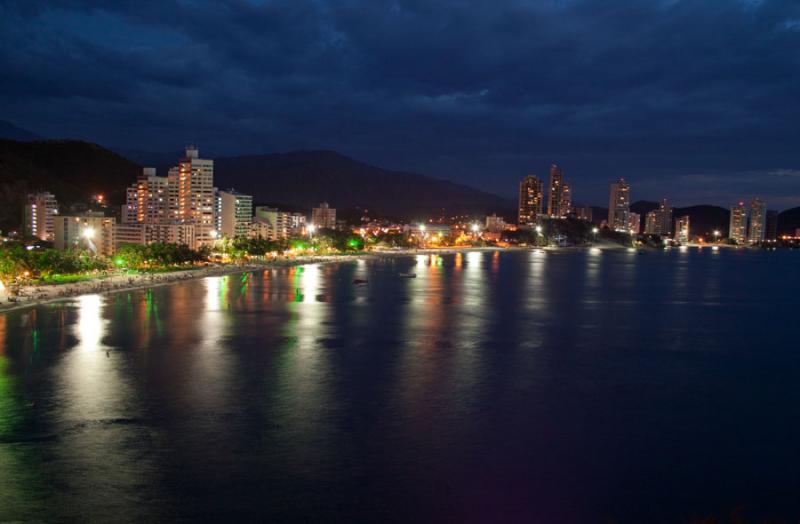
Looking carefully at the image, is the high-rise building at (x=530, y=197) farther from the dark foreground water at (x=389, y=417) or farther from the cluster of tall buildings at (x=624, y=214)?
the dark foreground water at (x=389, y=417)

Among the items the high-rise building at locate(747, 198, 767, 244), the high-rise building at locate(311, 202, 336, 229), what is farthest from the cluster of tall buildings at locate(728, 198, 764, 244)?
the high-rise building at locate(311, 202, 336, 229)

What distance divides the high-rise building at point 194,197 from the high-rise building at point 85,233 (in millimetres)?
5859

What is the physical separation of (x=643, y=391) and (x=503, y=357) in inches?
136

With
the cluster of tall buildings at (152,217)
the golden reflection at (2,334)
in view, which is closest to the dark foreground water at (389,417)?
the golden reflection at (2,334)

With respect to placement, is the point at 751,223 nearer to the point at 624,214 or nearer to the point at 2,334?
the point at 624,214

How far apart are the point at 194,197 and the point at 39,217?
11.0 metres

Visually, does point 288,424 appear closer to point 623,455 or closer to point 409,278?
point 623,455

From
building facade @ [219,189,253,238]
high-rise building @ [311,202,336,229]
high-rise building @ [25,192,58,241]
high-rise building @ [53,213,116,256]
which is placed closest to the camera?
high-rise building @ [53,213,116,256]

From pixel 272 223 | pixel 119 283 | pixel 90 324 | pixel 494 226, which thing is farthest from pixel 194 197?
pixel 494 226

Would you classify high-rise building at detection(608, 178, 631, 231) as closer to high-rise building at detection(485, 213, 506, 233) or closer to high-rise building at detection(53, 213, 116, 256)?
high-rise building at detection(485, 213, 506, 233)

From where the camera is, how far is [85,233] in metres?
42.7

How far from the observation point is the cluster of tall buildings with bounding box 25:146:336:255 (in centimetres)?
4431

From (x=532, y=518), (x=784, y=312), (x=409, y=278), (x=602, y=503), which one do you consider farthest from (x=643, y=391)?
(x=409, y=278)

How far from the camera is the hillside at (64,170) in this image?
186 feet
